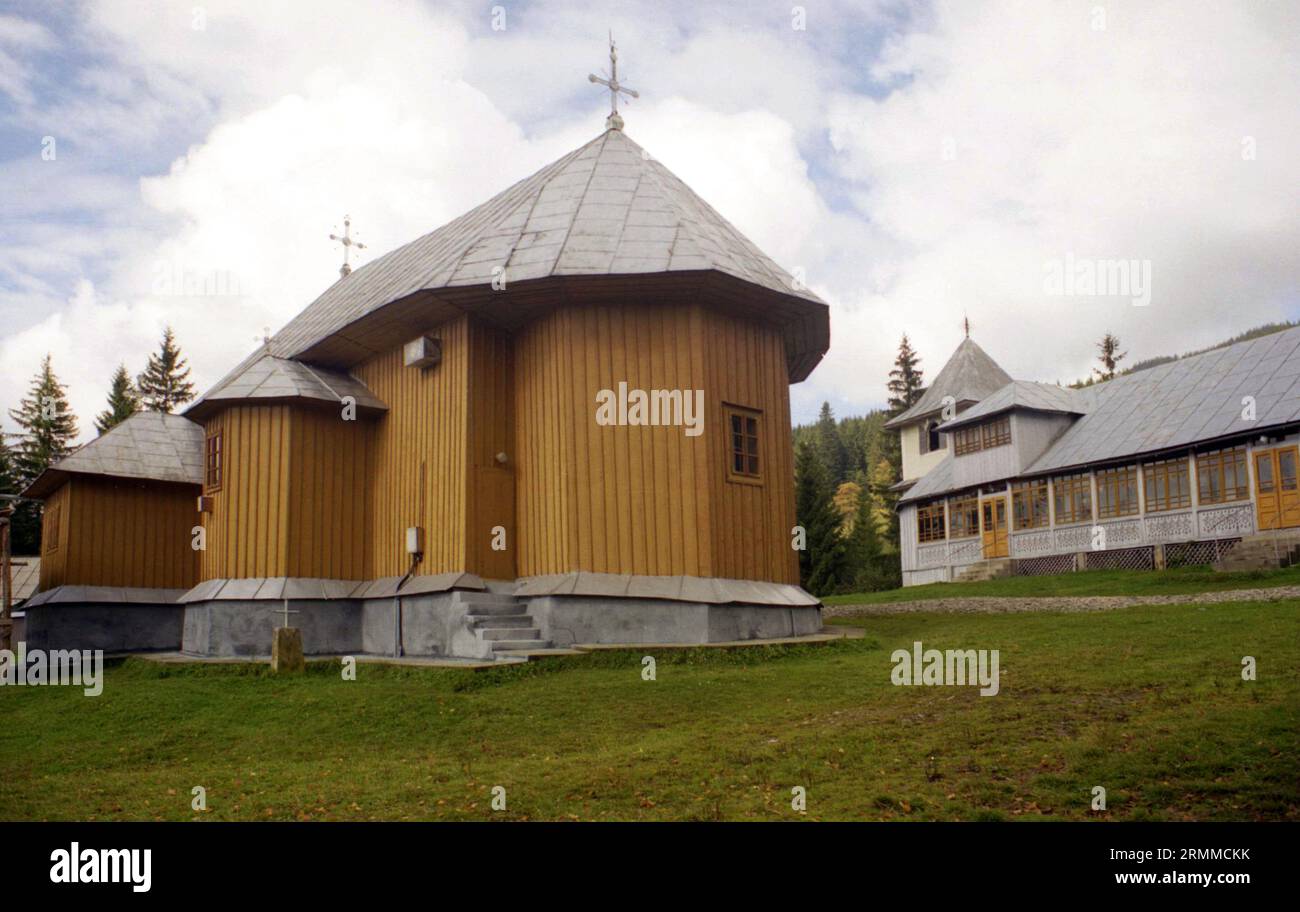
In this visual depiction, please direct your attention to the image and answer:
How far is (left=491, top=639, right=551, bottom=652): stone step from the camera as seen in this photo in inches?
581

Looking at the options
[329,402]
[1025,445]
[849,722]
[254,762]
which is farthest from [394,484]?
[1025,445]

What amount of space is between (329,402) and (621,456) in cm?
596

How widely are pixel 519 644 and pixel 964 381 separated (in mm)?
32283

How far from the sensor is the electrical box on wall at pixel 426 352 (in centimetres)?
1722

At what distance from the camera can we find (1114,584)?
2278 cm

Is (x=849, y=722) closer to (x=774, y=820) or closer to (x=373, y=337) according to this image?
(x=774, y=820)

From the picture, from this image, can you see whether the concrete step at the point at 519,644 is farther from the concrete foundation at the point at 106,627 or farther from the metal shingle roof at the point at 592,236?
the concrete foundation at the point at 106,627

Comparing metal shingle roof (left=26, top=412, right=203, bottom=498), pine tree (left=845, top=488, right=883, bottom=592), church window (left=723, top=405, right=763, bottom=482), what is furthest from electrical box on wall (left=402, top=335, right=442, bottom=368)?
pine tree (left=845, top=488, right=883, bottom=592)

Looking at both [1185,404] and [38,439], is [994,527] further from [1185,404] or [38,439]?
[38,439]

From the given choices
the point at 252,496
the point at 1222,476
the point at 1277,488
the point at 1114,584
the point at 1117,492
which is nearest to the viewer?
the point at 252,496

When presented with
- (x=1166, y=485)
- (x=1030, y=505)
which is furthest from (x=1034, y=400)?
(x=1166, y=485)

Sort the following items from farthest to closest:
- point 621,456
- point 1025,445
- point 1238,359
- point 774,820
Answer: point 1025,445, point 1238,359, point 621,456, point 774,820

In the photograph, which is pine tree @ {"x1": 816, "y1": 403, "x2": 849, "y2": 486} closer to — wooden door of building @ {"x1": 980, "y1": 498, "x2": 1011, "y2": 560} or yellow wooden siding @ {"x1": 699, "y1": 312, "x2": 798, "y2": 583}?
wooden door of building @ {"x1": 980, "y1": 498, "x2": 1011, "y2": 560}
